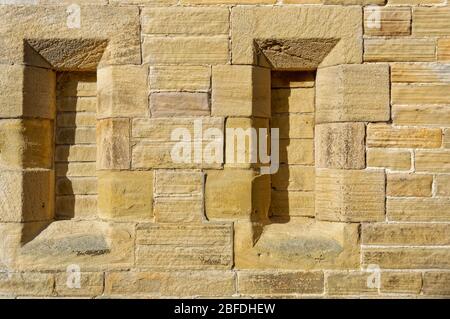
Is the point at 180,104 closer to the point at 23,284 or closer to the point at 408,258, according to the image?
the point at 23,284

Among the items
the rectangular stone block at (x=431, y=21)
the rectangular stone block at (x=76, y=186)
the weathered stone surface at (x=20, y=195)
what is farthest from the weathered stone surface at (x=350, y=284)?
the weathered stone surface at (x=20, y=195)

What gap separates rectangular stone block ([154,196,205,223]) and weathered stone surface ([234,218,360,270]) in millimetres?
291

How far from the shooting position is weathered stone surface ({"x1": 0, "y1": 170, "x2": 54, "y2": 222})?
3184 millimetres

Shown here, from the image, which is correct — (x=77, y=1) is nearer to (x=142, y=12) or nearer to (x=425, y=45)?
(x=142, y=12)

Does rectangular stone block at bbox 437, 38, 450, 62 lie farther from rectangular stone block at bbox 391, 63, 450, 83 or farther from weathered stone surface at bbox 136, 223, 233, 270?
weathered stone surface at bbox 136, 223, 233, 270

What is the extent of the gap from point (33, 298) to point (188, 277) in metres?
1.03

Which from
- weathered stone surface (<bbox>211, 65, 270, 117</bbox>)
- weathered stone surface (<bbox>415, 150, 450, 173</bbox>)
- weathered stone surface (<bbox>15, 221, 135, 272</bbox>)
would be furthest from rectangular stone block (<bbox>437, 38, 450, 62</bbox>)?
weathered stone surface (<bbox>15, 221, 135, 272</bbox>)

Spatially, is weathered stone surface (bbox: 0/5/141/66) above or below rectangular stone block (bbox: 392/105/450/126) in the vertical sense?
above

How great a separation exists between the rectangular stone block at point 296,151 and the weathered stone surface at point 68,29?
1158mm

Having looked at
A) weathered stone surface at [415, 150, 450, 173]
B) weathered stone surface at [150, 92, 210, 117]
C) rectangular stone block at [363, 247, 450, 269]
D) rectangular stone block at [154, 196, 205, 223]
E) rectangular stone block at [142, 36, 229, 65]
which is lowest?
rectangular stone block at [363, 247, 450, 269]

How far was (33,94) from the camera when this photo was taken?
3.23 metres

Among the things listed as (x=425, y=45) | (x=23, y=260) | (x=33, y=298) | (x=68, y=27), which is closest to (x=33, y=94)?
(x=68, y=27)

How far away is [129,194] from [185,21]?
1.19 m
